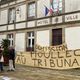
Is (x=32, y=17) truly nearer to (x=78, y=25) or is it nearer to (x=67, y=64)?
(x=78, y=25)

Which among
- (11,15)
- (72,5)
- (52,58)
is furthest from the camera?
(11,15)

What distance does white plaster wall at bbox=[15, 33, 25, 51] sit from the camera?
30016 mm

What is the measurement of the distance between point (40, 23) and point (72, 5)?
15.3ft

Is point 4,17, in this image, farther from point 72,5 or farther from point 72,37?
point 72,37

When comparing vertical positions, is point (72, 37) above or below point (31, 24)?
below

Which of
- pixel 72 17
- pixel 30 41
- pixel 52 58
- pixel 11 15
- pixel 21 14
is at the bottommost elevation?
pixel 52 58

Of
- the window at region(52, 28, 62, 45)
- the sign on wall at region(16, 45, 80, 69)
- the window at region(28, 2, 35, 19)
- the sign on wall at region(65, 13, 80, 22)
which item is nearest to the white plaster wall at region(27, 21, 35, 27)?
the window at region(28, 2, 35, 19)

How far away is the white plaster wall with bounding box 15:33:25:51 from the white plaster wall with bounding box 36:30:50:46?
2.70 meters

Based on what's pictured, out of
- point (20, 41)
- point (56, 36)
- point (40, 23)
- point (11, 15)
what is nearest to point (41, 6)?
point (40, 23)

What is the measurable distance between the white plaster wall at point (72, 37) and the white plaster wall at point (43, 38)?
2.64 meters

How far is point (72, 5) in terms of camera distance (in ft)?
78.5

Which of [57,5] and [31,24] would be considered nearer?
[57,5]

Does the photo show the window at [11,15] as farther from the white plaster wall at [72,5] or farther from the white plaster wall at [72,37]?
the white plaster wall at [72,37]

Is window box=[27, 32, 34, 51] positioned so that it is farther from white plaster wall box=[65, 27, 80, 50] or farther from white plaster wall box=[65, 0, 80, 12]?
white plaster wall box=[65, 0, 80, 12]
